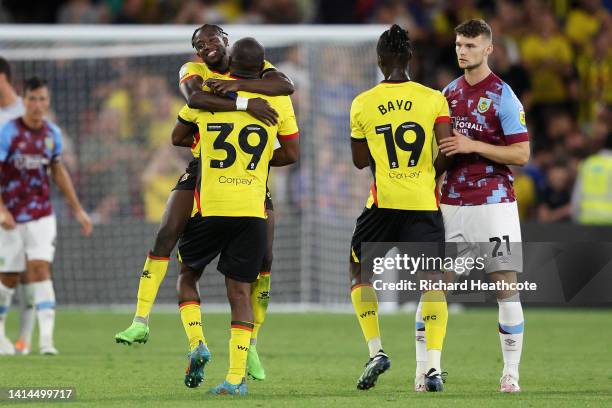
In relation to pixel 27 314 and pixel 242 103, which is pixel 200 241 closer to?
pixel 242 103

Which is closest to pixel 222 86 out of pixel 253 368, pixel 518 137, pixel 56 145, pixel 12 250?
pixel 518 137

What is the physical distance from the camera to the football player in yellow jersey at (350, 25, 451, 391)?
8516 millimetres

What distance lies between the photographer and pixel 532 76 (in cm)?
1952

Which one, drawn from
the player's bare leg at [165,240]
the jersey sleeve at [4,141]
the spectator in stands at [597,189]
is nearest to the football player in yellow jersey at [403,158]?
the player's bare leg at [165,240]

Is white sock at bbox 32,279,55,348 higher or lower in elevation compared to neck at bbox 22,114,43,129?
lower

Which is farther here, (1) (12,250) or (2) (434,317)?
(1) (12,250)

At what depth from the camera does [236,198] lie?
827 cm

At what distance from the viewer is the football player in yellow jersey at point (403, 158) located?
8.52m

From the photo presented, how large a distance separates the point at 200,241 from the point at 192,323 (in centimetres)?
59

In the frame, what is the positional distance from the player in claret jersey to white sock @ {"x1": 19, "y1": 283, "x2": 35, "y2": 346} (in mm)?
4938

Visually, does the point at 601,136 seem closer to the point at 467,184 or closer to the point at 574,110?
the point at 574,110

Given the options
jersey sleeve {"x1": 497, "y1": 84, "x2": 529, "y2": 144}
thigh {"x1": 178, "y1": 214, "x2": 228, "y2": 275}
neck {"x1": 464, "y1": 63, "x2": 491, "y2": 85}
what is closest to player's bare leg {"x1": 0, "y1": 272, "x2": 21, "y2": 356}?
thigh {"x1": 178, "y1": 214, "x2": 228, "y2": 275}

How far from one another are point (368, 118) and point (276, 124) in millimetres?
621

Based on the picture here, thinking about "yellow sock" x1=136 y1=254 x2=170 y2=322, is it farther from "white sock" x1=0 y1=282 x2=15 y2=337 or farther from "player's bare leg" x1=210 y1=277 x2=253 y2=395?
"white sock" x1=0 y1=282 x2=15 y2=337
